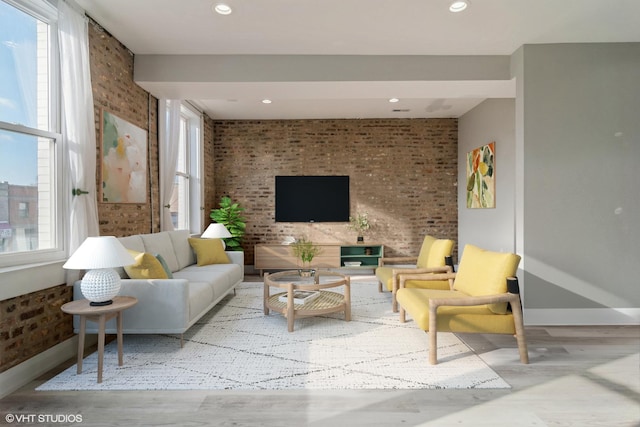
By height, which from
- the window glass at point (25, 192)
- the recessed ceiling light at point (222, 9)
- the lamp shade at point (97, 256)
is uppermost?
the recessed ceiling light at point (222, 9)

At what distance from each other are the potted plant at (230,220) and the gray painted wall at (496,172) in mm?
4136

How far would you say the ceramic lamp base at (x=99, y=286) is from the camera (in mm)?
2791

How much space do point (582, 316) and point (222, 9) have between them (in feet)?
15.5

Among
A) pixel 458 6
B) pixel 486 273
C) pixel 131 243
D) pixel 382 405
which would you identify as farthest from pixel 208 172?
pixel 382 405

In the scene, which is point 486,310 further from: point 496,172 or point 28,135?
point 28,135

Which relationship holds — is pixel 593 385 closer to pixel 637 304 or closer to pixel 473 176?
pixel 637 304

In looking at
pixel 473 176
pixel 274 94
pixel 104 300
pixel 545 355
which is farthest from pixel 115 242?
pixel 473 176

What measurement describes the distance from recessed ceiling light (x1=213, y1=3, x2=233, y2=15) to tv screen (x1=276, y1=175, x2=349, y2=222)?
4.21 m

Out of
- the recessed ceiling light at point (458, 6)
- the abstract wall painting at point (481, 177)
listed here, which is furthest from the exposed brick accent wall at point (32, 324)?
the abstract wall painting at point (481, 177)

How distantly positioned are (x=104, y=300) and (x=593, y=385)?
3.56m

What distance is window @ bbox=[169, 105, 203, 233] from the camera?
6.22 metres

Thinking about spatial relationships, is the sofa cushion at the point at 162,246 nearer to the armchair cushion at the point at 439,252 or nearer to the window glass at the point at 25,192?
the window glass at the point at 25,192

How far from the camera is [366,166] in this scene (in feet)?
24.6

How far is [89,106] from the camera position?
3449 millimetres
